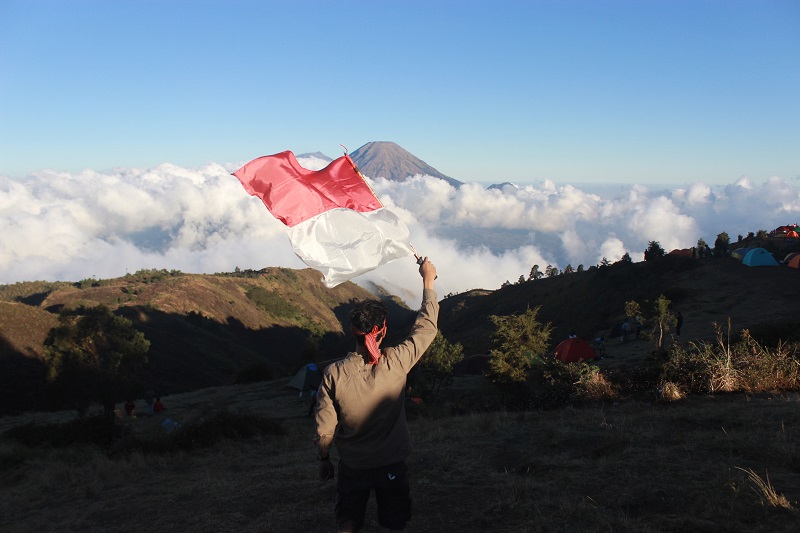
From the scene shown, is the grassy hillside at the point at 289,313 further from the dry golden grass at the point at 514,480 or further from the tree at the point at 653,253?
the dry golden grass at the point at 514,480

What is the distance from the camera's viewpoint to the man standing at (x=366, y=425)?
3615 millimetres

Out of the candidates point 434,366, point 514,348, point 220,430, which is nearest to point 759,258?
point 514,348

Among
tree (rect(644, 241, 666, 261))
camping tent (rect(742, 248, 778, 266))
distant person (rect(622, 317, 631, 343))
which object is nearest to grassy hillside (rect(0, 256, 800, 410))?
camping tent (rect(742, 248, 778, 266))

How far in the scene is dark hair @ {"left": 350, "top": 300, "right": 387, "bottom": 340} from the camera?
3654 millimetres

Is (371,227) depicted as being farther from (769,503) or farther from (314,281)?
(314,281)

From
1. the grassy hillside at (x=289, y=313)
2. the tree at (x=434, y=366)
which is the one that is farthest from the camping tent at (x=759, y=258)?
the tree at (x=434, y=366)

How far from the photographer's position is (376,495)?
3688 millimetres

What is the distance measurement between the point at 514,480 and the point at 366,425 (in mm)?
3115

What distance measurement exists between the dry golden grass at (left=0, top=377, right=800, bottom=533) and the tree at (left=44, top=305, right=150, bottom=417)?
1010cm

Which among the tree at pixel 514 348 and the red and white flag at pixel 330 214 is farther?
the tree at pixel 514 348

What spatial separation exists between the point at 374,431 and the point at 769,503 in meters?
3.35

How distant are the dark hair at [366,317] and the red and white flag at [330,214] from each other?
2884mm

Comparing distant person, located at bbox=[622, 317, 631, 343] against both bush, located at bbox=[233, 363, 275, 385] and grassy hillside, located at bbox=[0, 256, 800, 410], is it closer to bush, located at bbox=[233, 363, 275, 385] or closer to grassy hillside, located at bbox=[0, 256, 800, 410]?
grassy hillside, located at bbox=[0, 256, 800, 410]

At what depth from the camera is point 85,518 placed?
6711mm
